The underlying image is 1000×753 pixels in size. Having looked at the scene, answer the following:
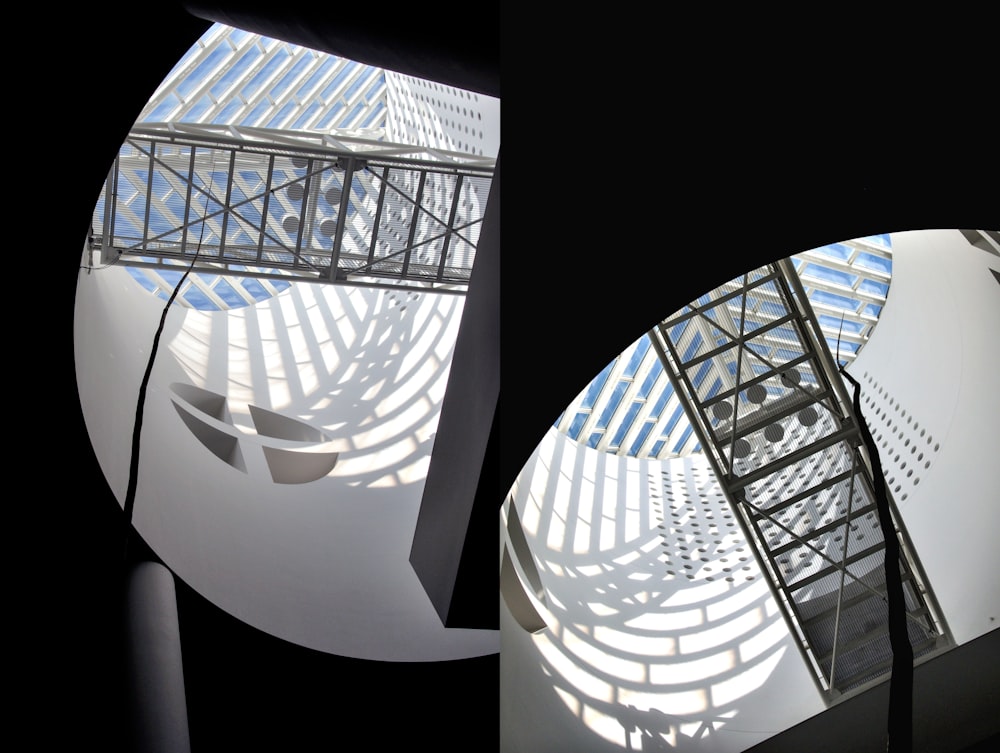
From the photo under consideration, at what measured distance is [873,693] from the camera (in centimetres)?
1244

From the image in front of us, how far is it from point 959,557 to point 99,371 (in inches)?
444

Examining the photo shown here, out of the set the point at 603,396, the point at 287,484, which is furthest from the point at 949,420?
the point at 603,396

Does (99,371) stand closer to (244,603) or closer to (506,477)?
(244,603)

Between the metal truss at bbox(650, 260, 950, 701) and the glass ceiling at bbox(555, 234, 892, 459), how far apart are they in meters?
7.41

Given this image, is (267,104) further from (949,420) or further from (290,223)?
(949,420)

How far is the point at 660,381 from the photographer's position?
24703 millimetres

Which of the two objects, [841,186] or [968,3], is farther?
[841,186]

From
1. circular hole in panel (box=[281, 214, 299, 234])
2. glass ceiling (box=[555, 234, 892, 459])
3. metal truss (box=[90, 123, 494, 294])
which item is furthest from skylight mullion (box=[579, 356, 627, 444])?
circular hole in panel (box=[281, 214, 299, 234])

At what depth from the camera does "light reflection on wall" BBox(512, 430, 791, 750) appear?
47.5 ft

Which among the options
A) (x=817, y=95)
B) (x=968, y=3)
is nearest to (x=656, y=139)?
(x=817, y=95)

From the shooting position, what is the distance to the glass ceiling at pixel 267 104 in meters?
17.2

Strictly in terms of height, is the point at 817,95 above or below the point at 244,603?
above

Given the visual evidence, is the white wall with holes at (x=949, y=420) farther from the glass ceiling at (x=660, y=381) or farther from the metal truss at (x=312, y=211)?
the metal truss at (x=312, y=211)

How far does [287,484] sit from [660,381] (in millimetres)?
14012
